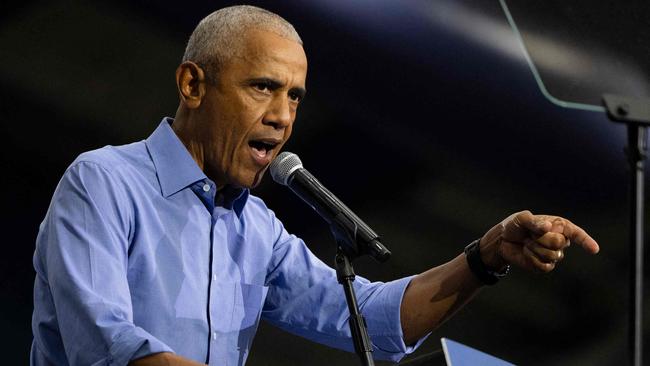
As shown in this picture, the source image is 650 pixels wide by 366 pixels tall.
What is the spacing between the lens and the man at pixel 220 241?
1848mm

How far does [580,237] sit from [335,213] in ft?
1.43

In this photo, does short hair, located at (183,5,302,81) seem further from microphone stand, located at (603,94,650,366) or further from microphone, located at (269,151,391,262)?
microphone stand, located at (603,94,650,366)

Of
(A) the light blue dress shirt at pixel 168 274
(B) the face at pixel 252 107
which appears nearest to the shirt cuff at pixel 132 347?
(A) the light blue dress shirt at pixel 168 274

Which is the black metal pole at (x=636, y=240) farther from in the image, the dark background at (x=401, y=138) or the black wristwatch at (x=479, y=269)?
the dark background at (x=401, y=138)

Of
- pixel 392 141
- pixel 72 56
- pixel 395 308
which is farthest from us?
pixel 392 141

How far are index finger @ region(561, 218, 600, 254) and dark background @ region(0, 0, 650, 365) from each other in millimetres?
1168

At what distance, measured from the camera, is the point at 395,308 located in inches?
85.9

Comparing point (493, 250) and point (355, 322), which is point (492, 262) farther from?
point (355, 322)

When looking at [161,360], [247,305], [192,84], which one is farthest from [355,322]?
[192,84]

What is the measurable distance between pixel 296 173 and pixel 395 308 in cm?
49

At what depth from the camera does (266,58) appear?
6.89ft

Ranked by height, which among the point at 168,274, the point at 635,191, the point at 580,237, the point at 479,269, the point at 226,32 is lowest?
the point at 168,274

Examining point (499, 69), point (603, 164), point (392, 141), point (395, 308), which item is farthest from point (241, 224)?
point (603, 164)

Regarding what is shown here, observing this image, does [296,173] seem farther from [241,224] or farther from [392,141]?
[392,141]
